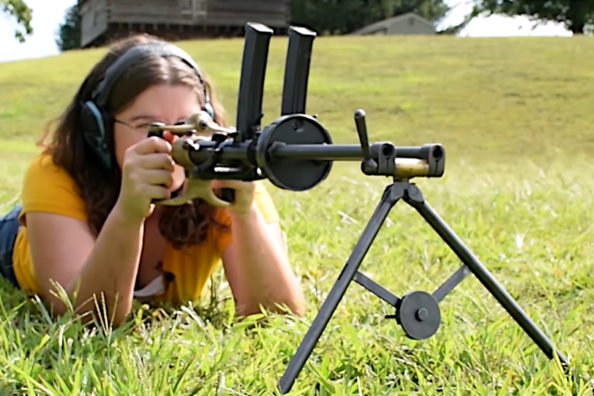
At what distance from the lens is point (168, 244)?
2748 millimetres

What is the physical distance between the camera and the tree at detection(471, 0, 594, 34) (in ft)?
129

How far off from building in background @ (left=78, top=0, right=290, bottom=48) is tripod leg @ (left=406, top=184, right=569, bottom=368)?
31.6 metres

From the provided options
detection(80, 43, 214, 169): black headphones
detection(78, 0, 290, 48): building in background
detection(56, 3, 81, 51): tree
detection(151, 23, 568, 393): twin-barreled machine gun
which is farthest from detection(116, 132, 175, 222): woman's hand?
detection(56, 3, 81, 51): tree

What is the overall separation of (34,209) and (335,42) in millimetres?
23092

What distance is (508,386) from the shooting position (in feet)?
5.79

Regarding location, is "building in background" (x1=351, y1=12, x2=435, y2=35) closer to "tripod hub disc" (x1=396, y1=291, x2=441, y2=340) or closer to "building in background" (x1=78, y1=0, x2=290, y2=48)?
"building in background" (x1=78, y1=0, x2=290, y2=48)

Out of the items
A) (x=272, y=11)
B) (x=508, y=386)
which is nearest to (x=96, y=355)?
(x=508, y=386)

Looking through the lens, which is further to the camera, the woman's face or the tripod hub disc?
the woman's face

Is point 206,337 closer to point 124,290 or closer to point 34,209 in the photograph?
point 124,290

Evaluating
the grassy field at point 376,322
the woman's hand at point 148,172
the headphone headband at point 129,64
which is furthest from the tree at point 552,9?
the woman's hand at point 148,172

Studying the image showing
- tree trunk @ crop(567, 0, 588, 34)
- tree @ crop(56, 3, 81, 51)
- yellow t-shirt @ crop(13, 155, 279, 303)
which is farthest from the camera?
tree @ crop(56, 3, 81, 51)

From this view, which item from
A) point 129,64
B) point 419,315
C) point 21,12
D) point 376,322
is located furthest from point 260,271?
point 21,12

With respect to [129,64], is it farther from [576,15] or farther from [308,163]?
[576,15]

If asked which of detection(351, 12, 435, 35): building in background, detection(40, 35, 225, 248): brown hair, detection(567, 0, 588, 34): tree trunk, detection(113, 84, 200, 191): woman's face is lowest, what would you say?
detection(351, 12, 435, 35): building in background
